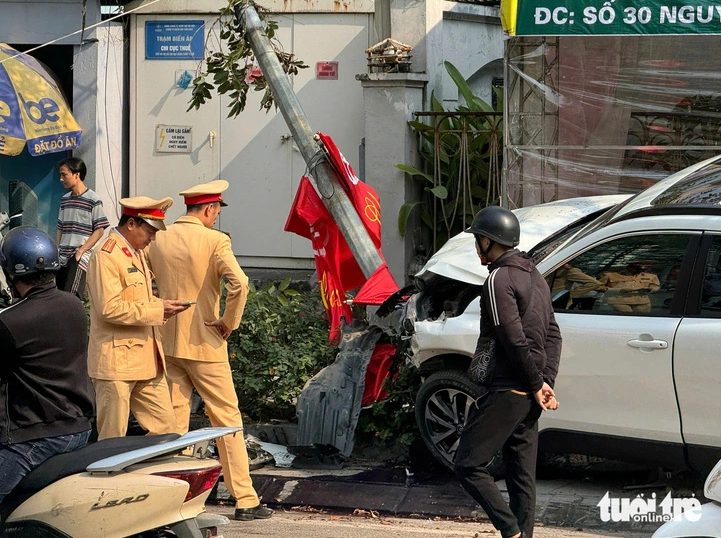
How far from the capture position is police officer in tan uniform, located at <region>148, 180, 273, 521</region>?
19.4 ft

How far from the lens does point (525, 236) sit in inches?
265

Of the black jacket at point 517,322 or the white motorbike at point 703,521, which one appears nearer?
the white motorbike at point 703,521

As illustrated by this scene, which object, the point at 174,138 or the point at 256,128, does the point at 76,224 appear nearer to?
the point at 174,138

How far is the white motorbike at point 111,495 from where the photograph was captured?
3852 millimetres

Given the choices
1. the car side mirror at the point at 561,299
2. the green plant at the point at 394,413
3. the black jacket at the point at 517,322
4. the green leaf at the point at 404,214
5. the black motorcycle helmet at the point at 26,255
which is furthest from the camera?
the green leaf at the point at 404,214

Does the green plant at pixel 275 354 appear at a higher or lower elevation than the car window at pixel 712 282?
lower

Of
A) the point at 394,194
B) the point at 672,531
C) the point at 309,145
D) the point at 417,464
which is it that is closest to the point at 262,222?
the point at 394,194

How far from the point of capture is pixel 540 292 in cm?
493

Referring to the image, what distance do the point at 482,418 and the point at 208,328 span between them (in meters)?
1.80

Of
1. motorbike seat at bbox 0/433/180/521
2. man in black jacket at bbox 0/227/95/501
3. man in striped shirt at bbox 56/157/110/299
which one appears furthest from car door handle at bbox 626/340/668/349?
man in striped shirt at bbox 56/157/110/299

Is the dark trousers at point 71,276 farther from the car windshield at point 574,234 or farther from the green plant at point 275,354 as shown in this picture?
the car windshield at point 574,234

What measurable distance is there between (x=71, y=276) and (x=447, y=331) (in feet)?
14.8

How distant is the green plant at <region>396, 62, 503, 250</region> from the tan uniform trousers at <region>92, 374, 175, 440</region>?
4.75m

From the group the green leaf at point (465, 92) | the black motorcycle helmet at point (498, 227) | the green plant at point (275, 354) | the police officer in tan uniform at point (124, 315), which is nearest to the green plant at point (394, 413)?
the green plant at point (275, 354)
